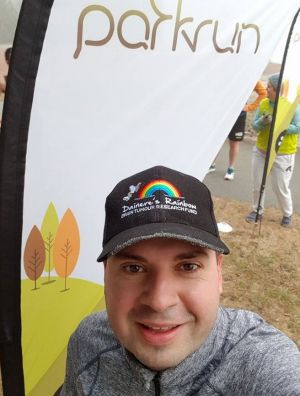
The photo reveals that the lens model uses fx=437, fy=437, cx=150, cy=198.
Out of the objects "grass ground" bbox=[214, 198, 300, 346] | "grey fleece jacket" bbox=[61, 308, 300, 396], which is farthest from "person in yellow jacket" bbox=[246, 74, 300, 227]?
"grey fleece jacket" bbox=[61, 308, 300, 396]

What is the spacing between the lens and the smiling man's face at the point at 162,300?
0.91 meters

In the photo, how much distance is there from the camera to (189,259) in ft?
3.09

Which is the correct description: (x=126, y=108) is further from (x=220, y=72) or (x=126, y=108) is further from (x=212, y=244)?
(x=212, y=244)

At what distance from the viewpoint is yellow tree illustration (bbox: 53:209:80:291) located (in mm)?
1440

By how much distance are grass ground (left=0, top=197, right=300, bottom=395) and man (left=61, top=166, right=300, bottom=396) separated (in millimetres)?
2362

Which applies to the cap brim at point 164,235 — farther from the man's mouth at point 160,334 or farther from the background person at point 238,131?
the background person at point 238,131

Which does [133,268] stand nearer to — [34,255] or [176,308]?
[176,308]

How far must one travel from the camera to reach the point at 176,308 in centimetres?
91

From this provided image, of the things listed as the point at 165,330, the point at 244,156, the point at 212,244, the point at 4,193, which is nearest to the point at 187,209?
the point at 212,244

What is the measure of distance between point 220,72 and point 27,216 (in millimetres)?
927

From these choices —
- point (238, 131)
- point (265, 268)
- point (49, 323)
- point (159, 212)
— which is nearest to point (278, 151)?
point (265, 268)

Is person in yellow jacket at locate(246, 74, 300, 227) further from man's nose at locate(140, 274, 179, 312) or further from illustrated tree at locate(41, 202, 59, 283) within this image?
man's nose at locate(140, 274, 179, 312)

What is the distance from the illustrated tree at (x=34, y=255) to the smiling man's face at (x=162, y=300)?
0.46 meters

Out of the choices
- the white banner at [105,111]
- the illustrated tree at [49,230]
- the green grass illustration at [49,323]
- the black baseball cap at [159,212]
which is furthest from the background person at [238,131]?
the black baseball cap at [159,212]
